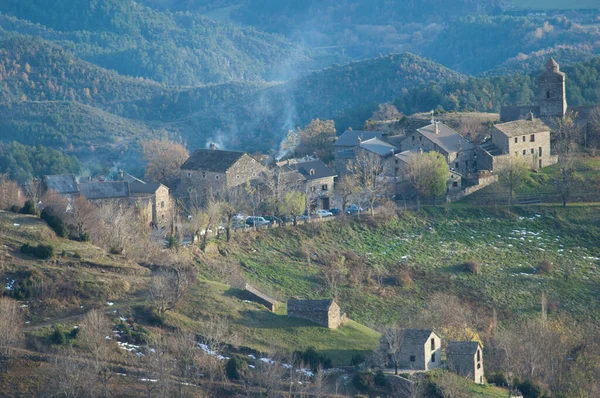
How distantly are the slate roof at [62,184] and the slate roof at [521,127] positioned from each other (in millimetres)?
34118

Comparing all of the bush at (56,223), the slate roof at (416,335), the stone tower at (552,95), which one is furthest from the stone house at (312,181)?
the slate roof at (416,335)

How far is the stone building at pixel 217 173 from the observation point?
86.4m

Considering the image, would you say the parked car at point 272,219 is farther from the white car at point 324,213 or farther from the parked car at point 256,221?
the white car at point 324,213

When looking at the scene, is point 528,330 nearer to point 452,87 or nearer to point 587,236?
point 587,236

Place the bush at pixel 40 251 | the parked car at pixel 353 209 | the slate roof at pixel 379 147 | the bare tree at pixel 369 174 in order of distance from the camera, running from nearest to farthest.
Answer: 1. the bush at pixel 40 251
2. the parked car at pixel 353 209
3. the bare tree at pixel 369 174
4. the slate roof at pixel 379 147

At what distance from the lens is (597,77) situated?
13988 centimetres

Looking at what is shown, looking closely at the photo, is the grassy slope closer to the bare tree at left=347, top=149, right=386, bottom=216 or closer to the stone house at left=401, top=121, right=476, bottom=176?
the bare tree at left=347, top=149, right=386, bottom=216

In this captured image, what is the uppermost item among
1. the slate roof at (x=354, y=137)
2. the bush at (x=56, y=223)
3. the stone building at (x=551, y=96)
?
the stone building at (x=551, y=96)

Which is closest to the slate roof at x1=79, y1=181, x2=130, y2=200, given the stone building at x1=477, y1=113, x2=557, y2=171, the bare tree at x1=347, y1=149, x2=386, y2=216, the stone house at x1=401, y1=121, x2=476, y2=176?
the bare tree at x1=347, y1=149, x2=386, y2=216

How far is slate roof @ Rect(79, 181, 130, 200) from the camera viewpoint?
8219 cm

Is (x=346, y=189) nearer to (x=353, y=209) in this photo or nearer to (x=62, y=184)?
(x=353, y=209)

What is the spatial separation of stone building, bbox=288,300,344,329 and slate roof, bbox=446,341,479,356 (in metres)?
7.23

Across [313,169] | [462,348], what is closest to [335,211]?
[313,169]

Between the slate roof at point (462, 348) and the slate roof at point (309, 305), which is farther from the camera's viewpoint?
the slate roof at point (309, 305)
